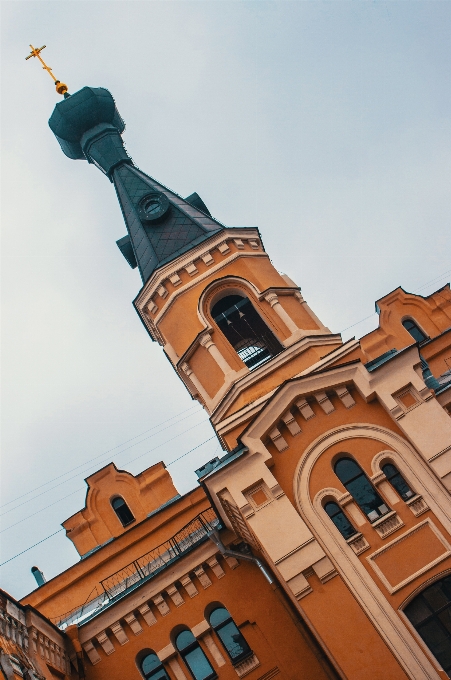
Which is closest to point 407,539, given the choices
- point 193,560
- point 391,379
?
point 391,379

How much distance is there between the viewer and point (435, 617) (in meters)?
13.2

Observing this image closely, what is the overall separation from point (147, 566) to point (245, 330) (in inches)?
235

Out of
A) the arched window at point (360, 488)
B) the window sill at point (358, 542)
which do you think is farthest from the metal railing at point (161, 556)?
the window sill at point (358, 542)

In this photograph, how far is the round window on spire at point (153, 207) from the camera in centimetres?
2070

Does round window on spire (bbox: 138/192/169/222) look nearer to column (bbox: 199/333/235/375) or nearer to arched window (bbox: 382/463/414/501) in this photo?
column (bbox: 199/333/235/375)

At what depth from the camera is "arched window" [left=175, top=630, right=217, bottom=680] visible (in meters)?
14.9

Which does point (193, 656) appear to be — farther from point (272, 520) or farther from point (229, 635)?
point (272, 520)

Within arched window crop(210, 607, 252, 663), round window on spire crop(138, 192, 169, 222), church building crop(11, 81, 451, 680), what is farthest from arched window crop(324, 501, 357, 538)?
round window on spire crop(138, 192, 169, 222)

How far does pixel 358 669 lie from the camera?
12.8 meters

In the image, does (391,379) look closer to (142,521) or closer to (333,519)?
(333,519)

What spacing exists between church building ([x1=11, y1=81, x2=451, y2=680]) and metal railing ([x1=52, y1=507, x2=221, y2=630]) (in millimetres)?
68

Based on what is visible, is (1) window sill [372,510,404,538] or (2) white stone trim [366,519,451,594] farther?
(1) window sill [372,510,404,538]

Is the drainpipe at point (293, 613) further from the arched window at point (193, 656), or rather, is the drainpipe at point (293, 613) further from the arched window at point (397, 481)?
the arched window at point (397, 481)

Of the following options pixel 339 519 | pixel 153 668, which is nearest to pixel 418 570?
pixel 339 519
